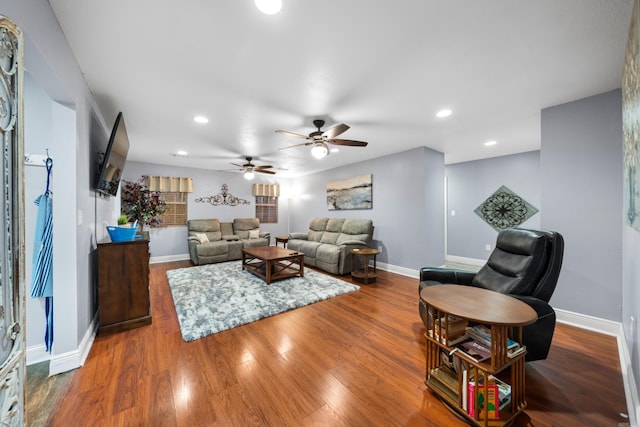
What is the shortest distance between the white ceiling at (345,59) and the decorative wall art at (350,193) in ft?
6.72

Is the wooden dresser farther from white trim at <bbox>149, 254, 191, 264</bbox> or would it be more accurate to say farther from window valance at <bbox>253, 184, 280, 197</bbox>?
window valance at <bbox>253, 184, 280, 197</bbox>

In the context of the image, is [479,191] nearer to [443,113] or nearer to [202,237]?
[443,113]

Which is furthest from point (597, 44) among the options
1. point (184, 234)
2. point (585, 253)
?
point (184, 234)

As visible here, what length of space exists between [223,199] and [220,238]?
1238 millimetres

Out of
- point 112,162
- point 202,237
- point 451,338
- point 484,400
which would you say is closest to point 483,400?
point 484,400

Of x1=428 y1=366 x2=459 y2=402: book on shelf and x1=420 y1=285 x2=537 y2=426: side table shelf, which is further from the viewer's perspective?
x1=428 y1=366 x2=459 y2=402: book on shelf

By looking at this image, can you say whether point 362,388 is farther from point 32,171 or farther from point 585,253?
point 32,171

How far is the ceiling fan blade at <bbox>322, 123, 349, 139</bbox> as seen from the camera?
265 centimetres

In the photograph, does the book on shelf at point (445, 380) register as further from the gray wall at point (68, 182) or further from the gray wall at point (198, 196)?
the gray wall at point (198, 196)

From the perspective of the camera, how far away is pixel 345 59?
1834 millimetres

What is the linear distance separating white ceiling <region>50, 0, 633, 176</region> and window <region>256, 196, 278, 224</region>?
4116 mm

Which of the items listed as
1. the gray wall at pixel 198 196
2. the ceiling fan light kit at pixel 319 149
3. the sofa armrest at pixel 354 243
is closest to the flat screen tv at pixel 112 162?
the ceiling fan light kit at pixel 319 149

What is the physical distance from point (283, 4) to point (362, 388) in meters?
2.51

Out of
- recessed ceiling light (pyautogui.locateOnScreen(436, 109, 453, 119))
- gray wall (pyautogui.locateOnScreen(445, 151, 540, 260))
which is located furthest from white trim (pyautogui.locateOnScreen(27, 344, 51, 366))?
gray wall (pyautogui.locateOnScreen(445, 151, 540, 260))
